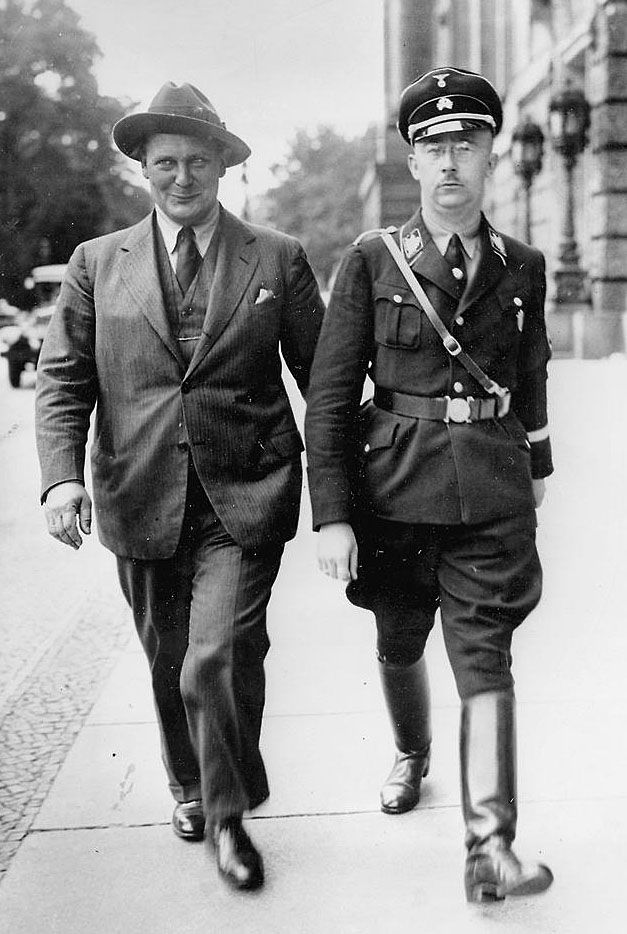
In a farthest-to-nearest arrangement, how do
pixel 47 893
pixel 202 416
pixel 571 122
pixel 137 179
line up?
pixel 571 122 < pixel 137 179 < pixel 202 416 < pixel 47 893

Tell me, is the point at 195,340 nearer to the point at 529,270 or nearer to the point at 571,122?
the point at 529,270

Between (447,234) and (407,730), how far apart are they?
1.42 metres

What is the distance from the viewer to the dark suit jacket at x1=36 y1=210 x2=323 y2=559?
2.97m

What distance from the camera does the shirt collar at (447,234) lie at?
2922 millimetres

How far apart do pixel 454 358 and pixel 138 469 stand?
886 mm

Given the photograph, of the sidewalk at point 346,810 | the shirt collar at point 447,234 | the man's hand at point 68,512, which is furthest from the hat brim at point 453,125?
the sidewalk at point 346,810

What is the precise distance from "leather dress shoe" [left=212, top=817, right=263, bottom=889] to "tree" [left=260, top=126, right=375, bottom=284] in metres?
1.83

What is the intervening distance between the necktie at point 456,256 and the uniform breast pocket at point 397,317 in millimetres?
129

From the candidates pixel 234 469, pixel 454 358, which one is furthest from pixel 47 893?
pixel 454 358

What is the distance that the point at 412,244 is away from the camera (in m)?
2.94

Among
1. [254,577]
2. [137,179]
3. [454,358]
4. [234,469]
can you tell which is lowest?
[254,577]

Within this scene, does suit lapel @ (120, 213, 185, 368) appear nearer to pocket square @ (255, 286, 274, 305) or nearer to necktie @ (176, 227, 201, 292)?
necktie @ (176, 227, 201, 292)

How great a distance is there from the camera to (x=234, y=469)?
3.01 metres

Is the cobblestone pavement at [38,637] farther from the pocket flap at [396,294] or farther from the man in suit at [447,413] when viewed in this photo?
the pocket flap at [396,294]
